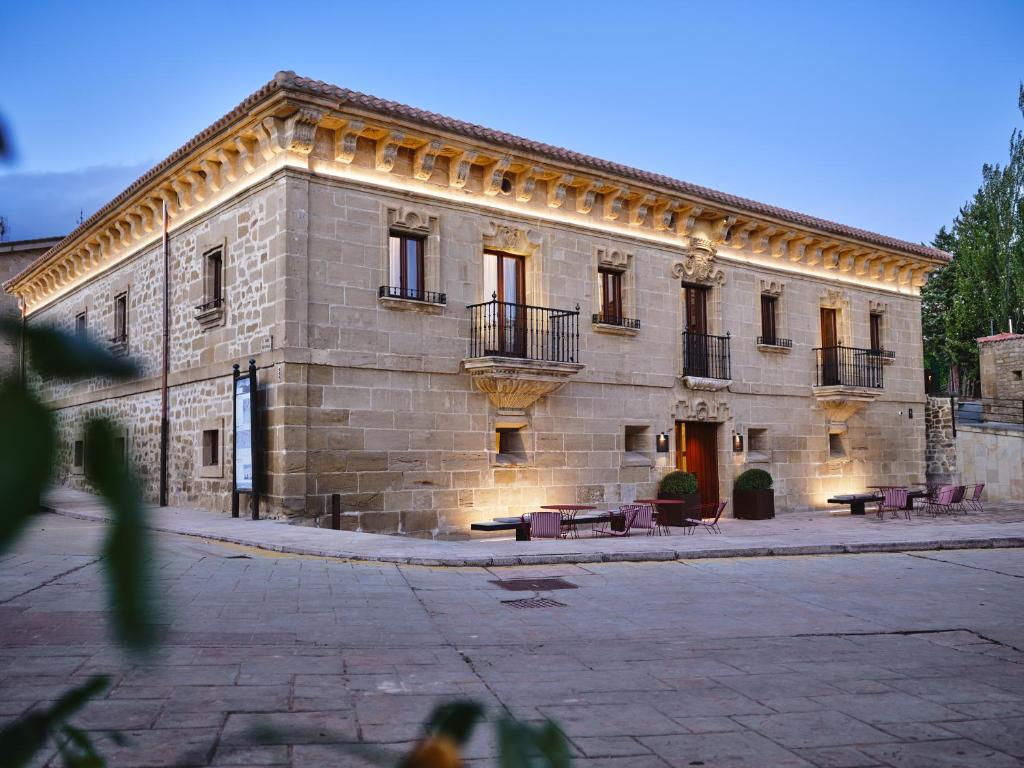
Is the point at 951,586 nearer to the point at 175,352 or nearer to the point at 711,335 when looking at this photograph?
the point at 711,335

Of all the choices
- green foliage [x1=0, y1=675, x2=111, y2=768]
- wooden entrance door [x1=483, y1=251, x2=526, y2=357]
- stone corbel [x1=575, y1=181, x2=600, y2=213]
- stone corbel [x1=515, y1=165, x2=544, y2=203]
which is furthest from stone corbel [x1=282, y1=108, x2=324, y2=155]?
green foliage [x1=0, y1=675, x2=111, y2=768]

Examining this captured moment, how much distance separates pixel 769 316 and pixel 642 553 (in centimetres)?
1217

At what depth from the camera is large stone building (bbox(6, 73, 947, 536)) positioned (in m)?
14.7

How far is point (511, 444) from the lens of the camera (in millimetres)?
17406

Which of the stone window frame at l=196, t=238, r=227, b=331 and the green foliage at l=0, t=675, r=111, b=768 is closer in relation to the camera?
the green foliage at l=0, t=675, r=111, b=768

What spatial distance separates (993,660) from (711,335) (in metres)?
14.5

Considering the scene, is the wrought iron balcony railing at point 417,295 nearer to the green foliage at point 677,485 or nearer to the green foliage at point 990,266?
the green foliage at point 677,485

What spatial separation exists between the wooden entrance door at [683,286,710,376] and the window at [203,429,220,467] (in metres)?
10.1

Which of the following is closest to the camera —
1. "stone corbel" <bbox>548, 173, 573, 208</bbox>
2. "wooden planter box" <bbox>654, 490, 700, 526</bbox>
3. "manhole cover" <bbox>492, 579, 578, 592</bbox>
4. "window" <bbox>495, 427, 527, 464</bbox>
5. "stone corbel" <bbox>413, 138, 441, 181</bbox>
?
"manhole cover" <bbox>492, 579, 578, 592</bbox>

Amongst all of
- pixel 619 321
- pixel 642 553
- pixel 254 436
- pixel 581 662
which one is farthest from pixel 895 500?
pixel 581 662

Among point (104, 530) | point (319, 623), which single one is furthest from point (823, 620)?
point (104, 530)

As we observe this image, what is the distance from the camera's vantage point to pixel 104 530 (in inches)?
24.7

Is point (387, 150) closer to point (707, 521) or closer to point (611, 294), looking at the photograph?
point (611, 294)

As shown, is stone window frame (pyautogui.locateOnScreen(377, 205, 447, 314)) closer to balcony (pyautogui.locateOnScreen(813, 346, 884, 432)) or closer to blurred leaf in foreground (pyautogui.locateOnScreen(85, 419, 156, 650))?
balcony (pyautogui.locateOnScreen(813, 346, 884, 432))
